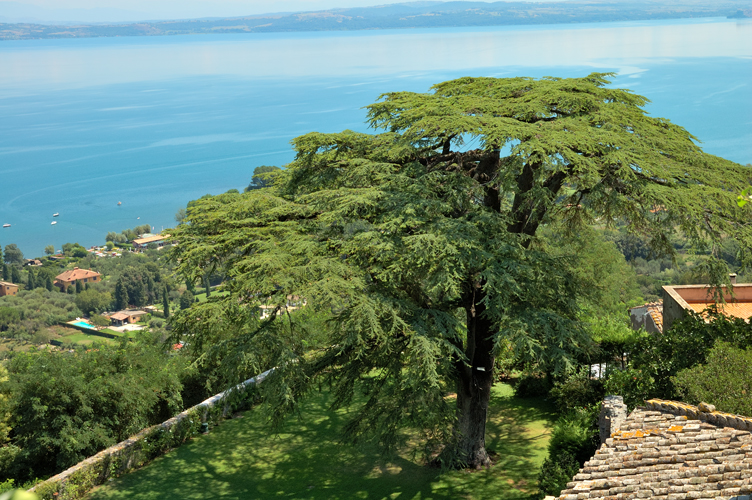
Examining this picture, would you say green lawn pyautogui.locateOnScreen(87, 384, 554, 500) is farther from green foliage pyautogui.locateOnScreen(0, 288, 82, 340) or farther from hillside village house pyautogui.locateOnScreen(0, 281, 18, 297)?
hillside village house pyautogui.locateOnScreen(0, 281, 18, 297)

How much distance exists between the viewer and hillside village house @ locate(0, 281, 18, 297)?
311 ft

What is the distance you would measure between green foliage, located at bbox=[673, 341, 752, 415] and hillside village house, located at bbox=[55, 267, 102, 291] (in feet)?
321

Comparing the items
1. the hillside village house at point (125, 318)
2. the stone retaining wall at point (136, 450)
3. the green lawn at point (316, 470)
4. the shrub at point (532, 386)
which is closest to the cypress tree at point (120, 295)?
the hillside village house at point (125, 318)

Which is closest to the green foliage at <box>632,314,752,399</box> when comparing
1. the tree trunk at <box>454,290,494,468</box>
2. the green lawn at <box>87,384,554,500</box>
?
the tree trunk at <box>454,290,494,468</box>

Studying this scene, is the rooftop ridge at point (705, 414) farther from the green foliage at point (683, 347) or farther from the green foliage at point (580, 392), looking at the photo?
the green foliage at point (580, 392)

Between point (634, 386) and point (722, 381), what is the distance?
1935 mm

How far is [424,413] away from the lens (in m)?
10.2

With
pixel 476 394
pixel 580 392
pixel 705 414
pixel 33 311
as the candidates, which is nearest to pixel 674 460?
pixel 705 414

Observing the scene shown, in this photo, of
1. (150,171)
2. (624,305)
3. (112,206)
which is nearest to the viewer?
(624,305)

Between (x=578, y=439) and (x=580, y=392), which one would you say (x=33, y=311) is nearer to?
(x=580, y=392)

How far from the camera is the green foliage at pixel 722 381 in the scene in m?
8.11

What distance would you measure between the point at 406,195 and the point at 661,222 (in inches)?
181

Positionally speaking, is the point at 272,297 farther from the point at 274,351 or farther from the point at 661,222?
the point at 661,222

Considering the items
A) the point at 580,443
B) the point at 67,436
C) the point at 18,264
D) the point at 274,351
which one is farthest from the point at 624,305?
the point at 18,264
